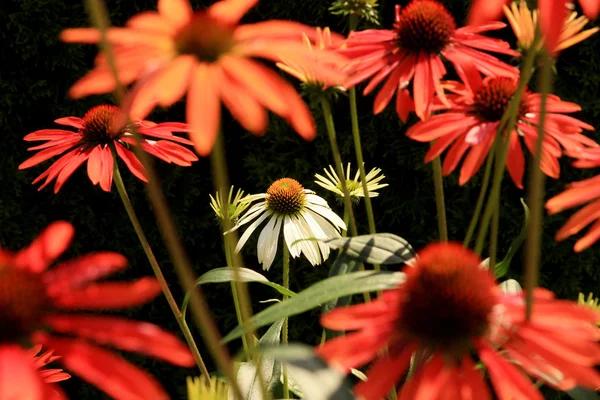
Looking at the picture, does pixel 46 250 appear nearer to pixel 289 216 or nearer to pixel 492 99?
pixel 492 99

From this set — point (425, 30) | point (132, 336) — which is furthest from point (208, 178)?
point (132, 336)

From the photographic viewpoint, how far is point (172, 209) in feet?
6.27

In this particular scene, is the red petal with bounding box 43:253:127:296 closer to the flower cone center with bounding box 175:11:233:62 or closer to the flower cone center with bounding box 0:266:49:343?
the flower cone center with bounding box 0:266:49:343

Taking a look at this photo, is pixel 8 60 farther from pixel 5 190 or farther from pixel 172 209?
pixel 172 209

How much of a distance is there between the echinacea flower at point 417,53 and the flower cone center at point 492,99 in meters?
0.03

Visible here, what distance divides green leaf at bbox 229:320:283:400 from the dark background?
92cm

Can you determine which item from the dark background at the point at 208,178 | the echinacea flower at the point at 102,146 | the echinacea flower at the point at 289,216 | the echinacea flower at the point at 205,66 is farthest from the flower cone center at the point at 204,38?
the dark background at the point at 208,178

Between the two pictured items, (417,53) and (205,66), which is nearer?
(205,66)

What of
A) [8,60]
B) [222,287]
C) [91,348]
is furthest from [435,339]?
[8,60]

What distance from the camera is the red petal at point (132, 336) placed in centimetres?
35

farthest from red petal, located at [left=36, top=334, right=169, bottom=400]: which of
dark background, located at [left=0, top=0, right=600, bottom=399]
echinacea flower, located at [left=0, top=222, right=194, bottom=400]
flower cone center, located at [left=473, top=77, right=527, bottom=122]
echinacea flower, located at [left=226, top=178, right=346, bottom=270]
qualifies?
dark background, located at [left=0, top=0, right=600, bottom=399]

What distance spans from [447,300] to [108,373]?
23 centimetres

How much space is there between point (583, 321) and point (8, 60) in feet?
6.22

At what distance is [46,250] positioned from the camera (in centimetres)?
45
